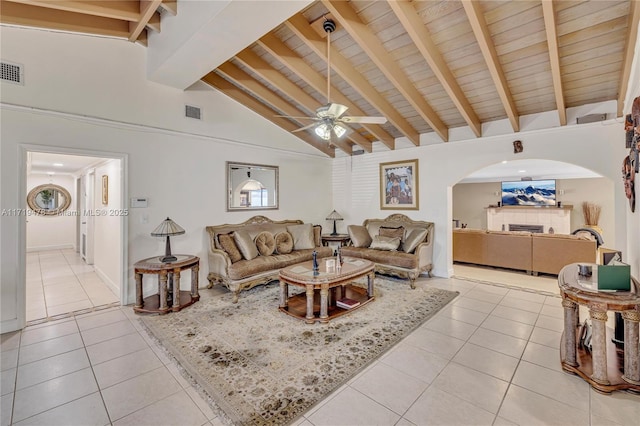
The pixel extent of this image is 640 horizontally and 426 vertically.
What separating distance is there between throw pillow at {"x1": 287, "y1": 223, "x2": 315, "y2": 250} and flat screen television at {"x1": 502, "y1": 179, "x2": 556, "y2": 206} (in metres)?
7.89

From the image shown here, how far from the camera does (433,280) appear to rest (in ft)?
16.8

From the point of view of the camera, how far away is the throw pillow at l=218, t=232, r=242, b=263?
4352mm

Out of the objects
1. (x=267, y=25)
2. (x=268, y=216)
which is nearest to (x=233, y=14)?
(x=267, y=25)

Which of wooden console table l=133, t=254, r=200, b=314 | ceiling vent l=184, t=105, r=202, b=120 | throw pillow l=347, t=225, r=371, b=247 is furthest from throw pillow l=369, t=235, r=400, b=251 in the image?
ceiling vent l=184, t=105, r=202, b=120

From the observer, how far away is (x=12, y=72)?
302cm

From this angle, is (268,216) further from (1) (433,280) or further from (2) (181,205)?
(1) (433,280)

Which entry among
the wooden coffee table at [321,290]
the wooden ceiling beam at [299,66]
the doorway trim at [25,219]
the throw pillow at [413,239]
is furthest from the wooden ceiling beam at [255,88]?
the throw pillow at [413,239]

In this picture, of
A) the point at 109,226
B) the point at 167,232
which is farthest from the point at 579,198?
the point at 109,226

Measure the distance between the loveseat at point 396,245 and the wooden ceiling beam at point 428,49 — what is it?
214 centimetres

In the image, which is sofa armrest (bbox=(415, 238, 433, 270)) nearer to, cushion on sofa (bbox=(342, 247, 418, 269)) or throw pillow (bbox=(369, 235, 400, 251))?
cushion on sofa (bbox=(342, 247, 418, 269))

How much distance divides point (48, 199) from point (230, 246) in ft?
23.3

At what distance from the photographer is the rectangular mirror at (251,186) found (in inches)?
198

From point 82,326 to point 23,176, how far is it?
5.99 ft

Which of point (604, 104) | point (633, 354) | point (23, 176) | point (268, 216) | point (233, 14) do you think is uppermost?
point (233, 14)
